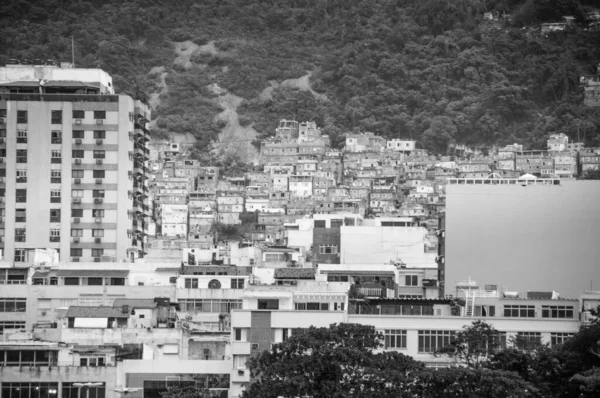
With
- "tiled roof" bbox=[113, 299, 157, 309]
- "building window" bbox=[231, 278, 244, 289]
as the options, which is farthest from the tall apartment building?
"tiled roof" bbox=[113, 299, 157, 309]

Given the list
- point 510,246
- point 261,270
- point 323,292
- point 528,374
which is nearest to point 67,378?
point 323,292

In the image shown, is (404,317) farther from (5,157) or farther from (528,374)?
(5,157)

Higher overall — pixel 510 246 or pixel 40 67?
pixel 40 67

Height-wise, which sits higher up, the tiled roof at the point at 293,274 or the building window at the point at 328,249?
the building window at the point at 328,249

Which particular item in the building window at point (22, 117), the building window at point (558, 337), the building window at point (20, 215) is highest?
the building window at point (22, 117)

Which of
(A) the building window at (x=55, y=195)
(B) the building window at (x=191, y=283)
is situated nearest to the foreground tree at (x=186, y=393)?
(B) the building window at (x=191, y=283)

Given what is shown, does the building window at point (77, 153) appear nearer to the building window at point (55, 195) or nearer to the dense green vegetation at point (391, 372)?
the building window at point (55, 195)
